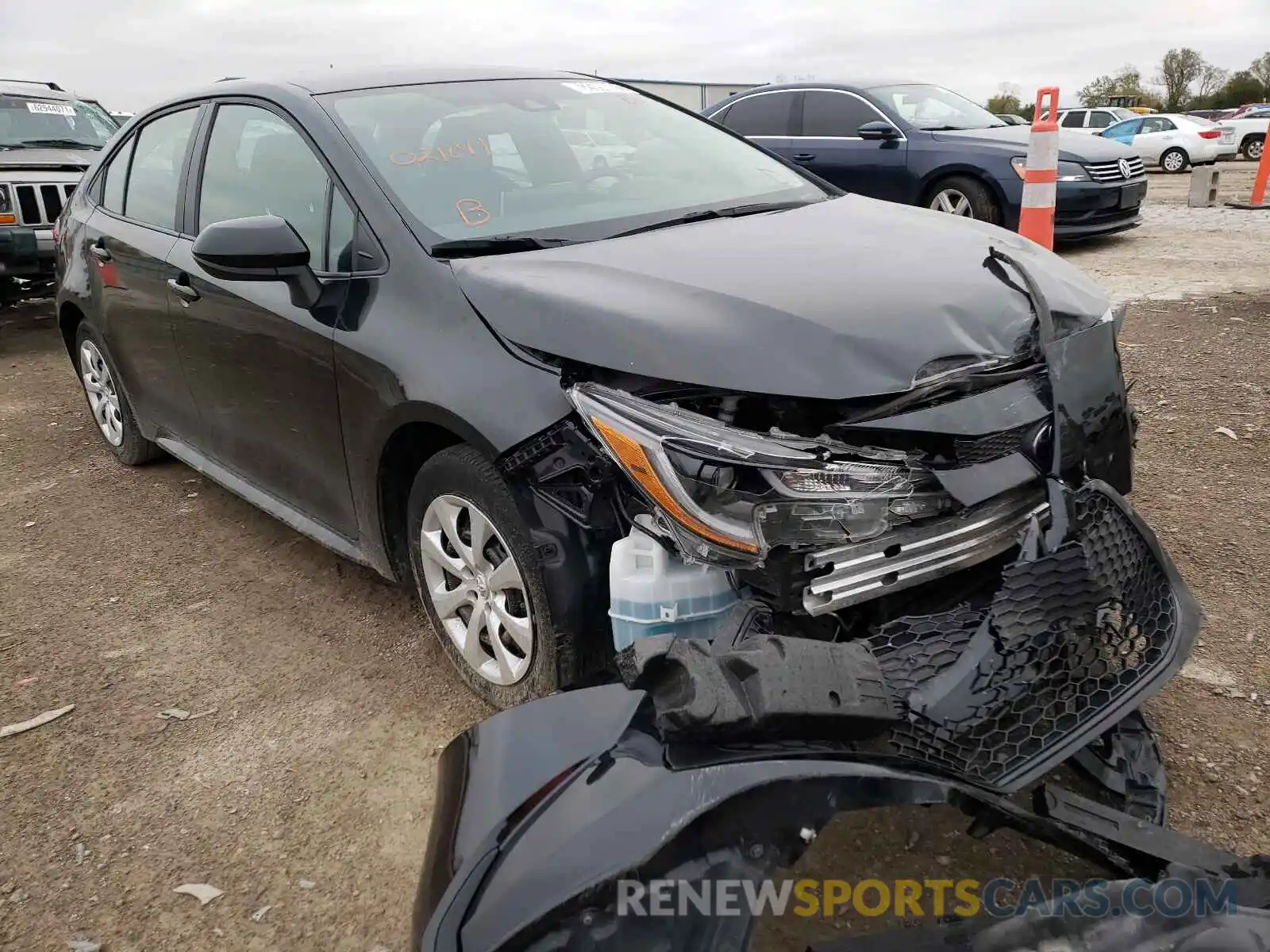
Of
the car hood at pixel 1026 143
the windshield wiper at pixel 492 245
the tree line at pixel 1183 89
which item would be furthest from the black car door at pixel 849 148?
the tree line at pixel 1183 89

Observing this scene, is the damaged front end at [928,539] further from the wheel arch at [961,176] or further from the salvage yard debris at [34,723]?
the wheel arch at [961,176]

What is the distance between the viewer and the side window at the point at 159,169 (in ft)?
11.8

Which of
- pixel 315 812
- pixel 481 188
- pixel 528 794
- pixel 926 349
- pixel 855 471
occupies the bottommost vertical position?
pixel 315 812

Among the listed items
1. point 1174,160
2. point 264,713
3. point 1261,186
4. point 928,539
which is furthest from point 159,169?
point 1174,160

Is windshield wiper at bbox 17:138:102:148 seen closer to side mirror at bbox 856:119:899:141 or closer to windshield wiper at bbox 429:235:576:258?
side mirror at bbox 856:119:899:141

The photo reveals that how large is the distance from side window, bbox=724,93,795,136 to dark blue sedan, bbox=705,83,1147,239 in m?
0.02

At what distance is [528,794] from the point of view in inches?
56.8

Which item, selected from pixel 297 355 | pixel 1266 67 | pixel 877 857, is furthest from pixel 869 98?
pixel 1266 67

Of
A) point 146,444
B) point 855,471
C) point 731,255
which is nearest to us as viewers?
point 855,471

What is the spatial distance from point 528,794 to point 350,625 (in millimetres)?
1904

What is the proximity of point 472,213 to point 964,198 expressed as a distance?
7.12 m

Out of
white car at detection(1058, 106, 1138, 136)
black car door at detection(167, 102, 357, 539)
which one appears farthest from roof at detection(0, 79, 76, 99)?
white car at detection(1058, 106, 1138, 136)

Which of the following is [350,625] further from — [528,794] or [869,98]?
[869,98]

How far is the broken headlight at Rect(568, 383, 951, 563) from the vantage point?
1780 millimetres
